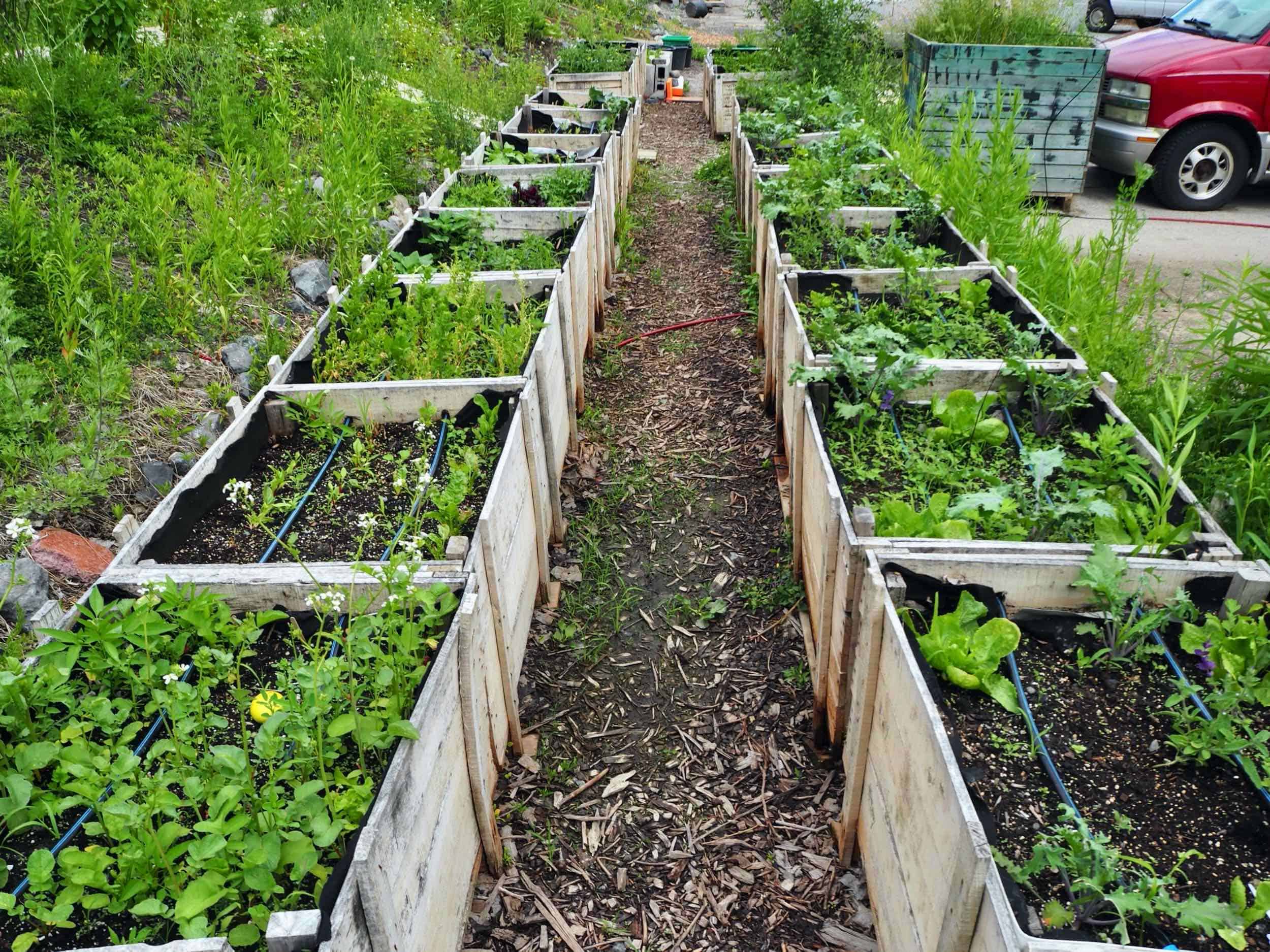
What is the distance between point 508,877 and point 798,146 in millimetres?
6400

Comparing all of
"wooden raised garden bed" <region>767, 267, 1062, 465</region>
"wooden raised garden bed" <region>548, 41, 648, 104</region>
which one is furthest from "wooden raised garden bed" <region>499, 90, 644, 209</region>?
"wooden raised garden bed" <region>767, 267, 1062, 465</region>

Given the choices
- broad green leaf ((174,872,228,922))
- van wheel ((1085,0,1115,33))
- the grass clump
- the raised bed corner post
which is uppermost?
van wheel ((1085,0,1115,33))

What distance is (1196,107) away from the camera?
27.7 ft

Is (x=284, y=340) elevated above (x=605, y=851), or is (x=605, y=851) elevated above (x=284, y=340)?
(x=284, y=340)

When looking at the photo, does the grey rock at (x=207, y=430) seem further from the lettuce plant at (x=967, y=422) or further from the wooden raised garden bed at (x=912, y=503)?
the lettuce plant at (x=967, y=422)

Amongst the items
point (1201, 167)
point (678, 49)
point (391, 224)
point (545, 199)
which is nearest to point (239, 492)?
point (391, 224)

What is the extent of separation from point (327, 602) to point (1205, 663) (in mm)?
2504

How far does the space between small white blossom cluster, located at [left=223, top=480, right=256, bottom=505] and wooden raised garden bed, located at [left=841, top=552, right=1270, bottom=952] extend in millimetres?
1903

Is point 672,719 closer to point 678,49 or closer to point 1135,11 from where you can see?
point 678,49

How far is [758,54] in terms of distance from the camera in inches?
518

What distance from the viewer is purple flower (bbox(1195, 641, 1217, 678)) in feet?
8.23

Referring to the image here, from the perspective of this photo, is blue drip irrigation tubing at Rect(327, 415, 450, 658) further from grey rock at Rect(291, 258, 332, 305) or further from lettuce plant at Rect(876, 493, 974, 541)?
grey rock at Rect(291, 258, 332, 305)

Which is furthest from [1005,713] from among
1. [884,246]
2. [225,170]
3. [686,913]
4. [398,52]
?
[398,52]

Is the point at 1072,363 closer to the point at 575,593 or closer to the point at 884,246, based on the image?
the point at 884,246
